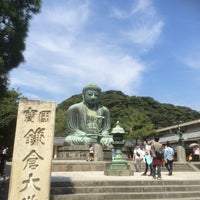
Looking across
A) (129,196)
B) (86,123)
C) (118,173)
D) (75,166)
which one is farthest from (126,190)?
(86,123)

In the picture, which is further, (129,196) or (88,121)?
(88,121)

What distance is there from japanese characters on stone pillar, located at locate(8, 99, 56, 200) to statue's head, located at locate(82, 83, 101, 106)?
13.5 metres

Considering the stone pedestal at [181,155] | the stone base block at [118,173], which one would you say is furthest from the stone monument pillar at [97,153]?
the stone pedestal at [181,155]

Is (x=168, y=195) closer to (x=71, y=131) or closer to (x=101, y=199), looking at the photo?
(x=101, y=199)

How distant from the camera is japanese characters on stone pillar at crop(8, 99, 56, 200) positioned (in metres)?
5.48

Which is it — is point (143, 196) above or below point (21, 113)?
below

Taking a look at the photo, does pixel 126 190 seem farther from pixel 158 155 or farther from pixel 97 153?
pixel 97 153

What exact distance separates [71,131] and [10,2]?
11054mm

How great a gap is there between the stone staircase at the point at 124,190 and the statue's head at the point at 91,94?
11.8 metres

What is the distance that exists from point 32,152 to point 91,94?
1407 centimetres

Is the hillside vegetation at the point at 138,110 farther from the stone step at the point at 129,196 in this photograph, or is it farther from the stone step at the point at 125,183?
the stone step at the point at 129,196

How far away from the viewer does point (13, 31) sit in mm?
9766

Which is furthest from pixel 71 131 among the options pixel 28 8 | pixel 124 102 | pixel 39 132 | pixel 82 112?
pixel 124 102

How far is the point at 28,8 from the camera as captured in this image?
10.6 metres
